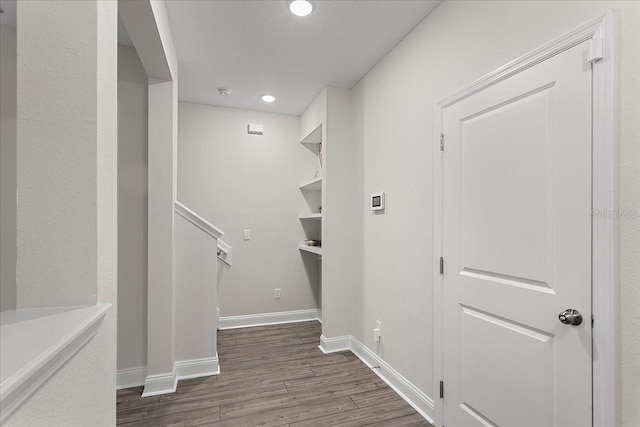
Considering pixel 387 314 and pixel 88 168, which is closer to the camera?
pixel 88 168

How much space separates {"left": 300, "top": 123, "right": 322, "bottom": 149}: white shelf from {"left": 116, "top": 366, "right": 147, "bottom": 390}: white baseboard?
2.79 metres

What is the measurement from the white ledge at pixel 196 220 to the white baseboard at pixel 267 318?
5.18 feet

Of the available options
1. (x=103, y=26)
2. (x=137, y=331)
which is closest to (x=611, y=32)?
(x=103, y=26)

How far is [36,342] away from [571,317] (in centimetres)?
171

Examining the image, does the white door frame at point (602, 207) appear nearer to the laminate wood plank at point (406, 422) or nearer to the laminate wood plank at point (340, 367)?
the laminate wood plank at point (406, 422)

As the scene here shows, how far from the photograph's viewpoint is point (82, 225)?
0.88 meters

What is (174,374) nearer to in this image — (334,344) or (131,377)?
(131,377)

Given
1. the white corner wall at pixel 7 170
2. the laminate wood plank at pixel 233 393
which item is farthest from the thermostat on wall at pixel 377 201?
the white corner wall at pixel 7 170

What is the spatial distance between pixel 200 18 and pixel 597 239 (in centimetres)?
255

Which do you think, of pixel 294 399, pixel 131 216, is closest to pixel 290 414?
pixel 294 399

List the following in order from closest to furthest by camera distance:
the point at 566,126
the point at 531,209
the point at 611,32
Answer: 1. the point at 611,32
2. the point at 566,126
3. the point at 531,209

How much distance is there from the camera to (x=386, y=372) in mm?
2609

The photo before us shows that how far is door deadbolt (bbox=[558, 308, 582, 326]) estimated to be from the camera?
127cm

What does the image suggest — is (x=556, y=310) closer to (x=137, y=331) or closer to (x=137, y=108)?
(x=137, y=331)
